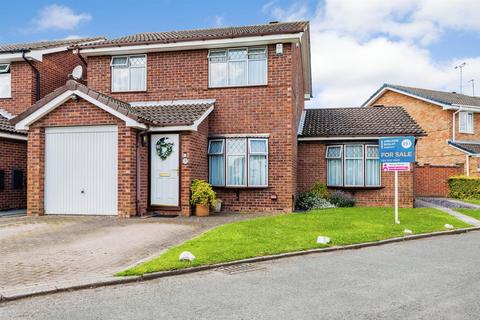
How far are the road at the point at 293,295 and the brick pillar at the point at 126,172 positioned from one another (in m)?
6.53

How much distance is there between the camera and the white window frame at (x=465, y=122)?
28422mm

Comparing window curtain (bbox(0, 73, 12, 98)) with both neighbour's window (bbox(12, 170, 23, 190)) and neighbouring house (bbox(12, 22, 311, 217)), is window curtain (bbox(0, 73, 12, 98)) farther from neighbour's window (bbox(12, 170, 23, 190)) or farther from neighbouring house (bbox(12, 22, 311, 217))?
neighbour's window (bbox(12, 170, 23, 190))

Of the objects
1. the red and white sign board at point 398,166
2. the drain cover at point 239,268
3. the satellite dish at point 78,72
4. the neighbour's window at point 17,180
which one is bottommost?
the drain cover at point 239,268

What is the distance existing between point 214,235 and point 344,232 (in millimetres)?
3206

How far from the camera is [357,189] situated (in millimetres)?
17359

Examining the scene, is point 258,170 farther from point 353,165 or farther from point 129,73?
point 129,73

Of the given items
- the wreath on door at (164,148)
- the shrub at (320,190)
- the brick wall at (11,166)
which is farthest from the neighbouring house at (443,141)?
the brick wall at (11,166)

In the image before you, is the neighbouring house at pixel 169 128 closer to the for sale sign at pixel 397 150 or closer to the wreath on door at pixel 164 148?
the wreath on door at pixel 164 148

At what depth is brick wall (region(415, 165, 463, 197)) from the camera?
82.3 feet

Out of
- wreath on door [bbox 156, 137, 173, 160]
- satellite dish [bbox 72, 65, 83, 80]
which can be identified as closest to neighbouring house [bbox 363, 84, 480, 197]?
wreath on door [bbox 156, 137, 173, 160]

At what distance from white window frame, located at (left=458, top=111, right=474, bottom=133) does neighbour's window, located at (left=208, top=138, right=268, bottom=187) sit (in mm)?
18737

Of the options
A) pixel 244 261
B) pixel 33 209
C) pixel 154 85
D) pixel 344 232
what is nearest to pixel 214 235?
pixel 244 261

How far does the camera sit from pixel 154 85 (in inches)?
634

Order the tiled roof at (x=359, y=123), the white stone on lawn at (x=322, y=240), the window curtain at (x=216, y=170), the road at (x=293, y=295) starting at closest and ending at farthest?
the road at (x=293, y=295), the white stone on lawn at (x=322, y=240), the window curtain at (x=216, y=170), the tiled roof at (x=359, y=123)
